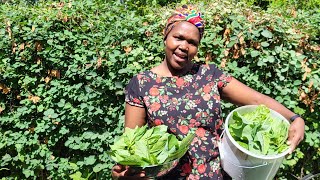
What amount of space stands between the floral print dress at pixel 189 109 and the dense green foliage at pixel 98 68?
94cm

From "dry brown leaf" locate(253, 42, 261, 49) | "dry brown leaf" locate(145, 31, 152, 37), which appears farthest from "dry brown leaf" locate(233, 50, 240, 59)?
"dry brown leaf" locate(145, 31, 152, 37)

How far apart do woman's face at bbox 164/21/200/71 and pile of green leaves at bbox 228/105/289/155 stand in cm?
37

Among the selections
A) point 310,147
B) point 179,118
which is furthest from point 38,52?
point 310,147

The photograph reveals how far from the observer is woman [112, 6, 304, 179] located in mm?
1752

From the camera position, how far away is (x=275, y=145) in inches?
64.5

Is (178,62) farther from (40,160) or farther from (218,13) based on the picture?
(40,160)

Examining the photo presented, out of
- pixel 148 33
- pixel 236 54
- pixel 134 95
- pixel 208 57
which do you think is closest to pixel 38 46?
pixel 148 33

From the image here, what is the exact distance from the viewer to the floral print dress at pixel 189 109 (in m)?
1.75

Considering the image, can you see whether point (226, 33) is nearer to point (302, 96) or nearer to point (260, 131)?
point (302, 96)

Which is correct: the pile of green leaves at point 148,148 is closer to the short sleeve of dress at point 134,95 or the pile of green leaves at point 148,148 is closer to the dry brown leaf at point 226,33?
the short sleeve of dress at point 134,95

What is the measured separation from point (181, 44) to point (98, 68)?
1.23m

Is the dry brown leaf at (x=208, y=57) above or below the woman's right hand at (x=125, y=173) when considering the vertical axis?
above

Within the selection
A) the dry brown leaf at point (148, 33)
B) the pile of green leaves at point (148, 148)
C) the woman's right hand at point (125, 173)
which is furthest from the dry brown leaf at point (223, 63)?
the woman's right hand at point (125, 173)

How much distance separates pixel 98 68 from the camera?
282 cm
